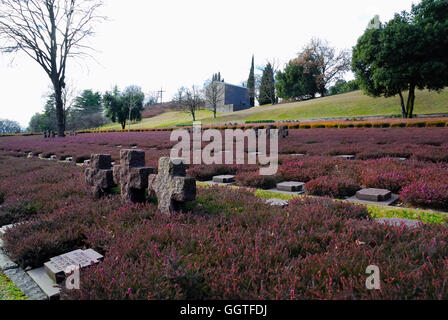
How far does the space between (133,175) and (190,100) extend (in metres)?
59.3

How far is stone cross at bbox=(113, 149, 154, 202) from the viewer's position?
365cm

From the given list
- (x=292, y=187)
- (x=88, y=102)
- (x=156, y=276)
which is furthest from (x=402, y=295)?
(x=88, y=102)

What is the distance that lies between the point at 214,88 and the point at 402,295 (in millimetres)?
66637

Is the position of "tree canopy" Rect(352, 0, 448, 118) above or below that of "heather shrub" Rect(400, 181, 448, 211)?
above

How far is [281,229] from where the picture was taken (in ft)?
8.89

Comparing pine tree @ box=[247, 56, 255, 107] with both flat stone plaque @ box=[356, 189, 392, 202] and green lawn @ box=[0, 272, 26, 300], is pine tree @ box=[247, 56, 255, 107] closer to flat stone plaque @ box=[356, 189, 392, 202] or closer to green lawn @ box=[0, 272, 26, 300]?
flat stone plaque @ box=[356, 189, 392, 202]

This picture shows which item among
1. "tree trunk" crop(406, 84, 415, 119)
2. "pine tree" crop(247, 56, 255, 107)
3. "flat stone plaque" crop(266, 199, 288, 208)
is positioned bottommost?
"flat stone plaque" crop(266, 199, 288, 208)

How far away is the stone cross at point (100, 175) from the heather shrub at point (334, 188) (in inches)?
129

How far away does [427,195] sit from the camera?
3.71 metres

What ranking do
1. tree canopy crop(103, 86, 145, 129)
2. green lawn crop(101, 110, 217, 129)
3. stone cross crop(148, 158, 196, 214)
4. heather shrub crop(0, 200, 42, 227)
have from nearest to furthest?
stone cross crop(148, 158, 196, 214), heather shrub crop(0, 200, 42, 227), tree canopy crop(103, 86, 145, 129), green lawn crop(101, 110, 217, 129)

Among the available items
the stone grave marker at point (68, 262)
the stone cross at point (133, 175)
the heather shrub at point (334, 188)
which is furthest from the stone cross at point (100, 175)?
the heather shrub at point (334, 188)

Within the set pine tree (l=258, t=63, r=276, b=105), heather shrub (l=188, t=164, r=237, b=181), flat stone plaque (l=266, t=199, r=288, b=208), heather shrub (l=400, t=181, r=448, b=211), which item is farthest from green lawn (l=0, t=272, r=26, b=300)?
pine tree (l=258, t=63, r=276, b=105)

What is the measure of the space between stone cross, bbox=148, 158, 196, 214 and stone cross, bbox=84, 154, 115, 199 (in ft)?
3.65

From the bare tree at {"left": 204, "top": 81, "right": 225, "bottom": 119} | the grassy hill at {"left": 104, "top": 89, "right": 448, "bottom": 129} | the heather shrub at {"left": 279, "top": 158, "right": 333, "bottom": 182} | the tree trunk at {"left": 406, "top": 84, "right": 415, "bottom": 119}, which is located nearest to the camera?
the heather shrub at {"left": 279, "top": 158, "right": 333, "bottom": 182}
